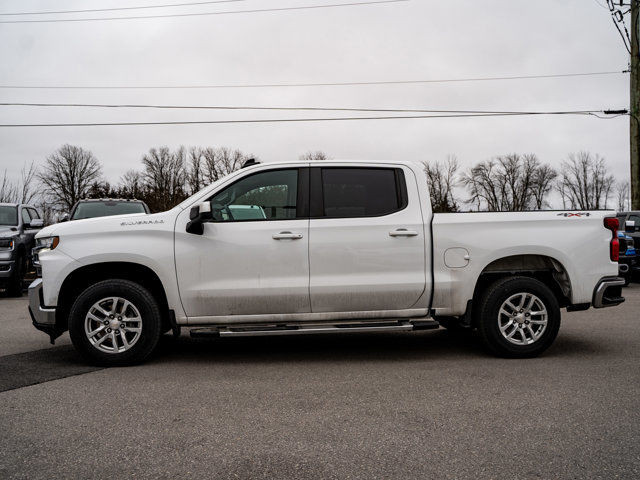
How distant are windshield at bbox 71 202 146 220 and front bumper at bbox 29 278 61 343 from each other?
6.62 meters

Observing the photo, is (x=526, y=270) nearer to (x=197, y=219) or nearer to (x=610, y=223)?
(x=610, y=223)

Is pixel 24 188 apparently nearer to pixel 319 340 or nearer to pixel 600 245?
pixel 319 340

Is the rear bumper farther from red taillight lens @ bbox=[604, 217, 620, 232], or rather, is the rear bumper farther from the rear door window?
the rear door window

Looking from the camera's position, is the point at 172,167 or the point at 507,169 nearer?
the point at 172,167

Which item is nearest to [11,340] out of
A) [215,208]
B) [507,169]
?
[215,208]

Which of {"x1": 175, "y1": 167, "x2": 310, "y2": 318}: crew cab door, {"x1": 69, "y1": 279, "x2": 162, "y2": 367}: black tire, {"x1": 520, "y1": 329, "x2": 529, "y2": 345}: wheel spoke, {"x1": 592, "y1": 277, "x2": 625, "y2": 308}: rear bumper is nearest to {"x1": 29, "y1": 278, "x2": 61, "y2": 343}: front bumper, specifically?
{"x1": 69, "y1": 279, "x2": 162, "y2": 367}: black tire

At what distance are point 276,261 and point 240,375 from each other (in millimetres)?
1134

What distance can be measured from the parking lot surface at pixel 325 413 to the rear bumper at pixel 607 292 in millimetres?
569

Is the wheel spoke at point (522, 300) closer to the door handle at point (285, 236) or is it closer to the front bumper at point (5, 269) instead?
the door handle at point (285, 236)

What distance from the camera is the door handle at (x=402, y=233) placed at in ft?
18.1

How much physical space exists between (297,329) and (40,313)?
255 centimetres

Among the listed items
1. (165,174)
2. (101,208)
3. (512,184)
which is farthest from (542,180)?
(101,208)

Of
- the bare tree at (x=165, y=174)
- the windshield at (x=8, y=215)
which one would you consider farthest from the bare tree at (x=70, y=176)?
the windshield at (x=8, y=215)

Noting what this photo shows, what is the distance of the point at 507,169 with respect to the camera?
75.9m
